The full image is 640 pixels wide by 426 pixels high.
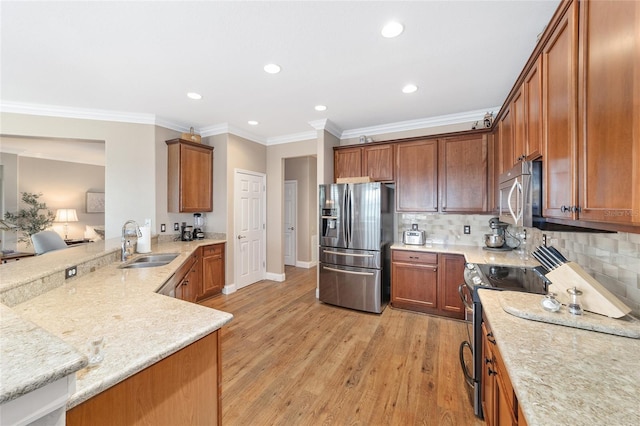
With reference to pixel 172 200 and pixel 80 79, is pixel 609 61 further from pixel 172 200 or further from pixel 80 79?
pixel 172 200

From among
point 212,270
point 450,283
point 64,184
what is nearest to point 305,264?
point 212,270

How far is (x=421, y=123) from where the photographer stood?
12.3 feet

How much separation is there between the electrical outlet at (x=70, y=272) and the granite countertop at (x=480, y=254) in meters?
3.12

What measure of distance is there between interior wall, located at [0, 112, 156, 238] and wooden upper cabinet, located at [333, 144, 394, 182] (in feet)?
8.75

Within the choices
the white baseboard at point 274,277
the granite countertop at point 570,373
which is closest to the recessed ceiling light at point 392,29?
the granite countertop at point 570,373

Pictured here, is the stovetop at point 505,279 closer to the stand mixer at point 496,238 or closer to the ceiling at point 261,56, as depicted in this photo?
the stand mixer at point 496,238

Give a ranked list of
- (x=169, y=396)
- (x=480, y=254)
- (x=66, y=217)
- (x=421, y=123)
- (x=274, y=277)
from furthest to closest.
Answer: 1. (x=66, y=217)
2. (x=274, y=277)
3. (x=421, y=123)
4. (x=480, y=254)
5. (x=169, y=396)

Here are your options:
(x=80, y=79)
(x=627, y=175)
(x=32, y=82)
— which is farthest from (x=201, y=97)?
(x=627, y=175)

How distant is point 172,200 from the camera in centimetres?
386

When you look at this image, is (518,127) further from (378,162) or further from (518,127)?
(378,162)

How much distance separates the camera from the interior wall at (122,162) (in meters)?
3.43

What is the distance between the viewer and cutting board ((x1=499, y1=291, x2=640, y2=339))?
3.67 ft

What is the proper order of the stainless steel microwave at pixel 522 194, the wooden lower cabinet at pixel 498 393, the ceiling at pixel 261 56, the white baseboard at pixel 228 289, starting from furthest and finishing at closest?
the white baseboard at pixel 228 289 → the ceiling at pixel 261 56 → the stainless steel microwave at pixel 522 194 → the wooden lower cabinet at pixel 498 393

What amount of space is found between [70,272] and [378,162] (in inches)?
136
